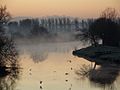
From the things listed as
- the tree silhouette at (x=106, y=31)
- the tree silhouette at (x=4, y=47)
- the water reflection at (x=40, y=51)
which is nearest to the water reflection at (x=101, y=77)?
the tree silhouette at (x=4, y=47)

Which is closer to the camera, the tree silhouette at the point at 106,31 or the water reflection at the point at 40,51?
the water reflection at the point at 40,51

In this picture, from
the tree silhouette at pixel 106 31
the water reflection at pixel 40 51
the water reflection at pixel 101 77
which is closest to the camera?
the water reflection at pixel 101 77

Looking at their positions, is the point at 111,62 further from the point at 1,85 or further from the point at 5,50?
the point at 1,85

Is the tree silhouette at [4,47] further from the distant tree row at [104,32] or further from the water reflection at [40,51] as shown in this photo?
the distant tree row at [104,32]

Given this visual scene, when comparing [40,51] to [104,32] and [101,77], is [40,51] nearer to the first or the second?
[104,32]

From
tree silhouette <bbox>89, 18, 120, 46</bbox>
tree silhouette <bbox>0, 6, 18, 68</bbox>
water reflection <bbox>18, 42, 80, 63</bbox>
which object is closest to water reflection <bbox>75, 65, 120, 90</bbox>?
tree silhouette <bbox>0, 6, 18, 68</bbox>

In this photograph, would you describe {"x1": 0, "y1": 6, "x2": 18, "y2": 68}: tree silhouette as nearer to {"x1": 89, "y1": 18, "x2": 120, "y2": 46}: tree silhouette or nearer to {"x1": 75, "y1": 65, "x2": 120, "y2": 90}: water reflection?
{"x1": 75, "y1": 65, "x2": 120, "y2": 90}: water reflection

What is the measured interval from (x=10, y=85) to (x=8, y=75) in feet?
32.2

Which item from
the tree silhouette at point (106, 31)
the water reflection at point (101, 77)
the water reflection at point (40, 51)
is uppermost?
the water reflection at point (101, 77)

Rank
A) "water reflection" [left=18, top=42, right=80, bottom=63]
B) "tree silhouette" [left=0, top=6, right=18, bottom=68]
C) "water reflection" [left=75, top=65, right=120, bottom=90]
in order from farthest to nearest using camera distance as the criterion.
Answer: "water reflection" [left=18, top=42, right=80, bottom=63] < "tree silhouette" [left=0, top=6, right=18, bottom=68] < "water reflection" [left=75, top=65, right=120, bottom=90]

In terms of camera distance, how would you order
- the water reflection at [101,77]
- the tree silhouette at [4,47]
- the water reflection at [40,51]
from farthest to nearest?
the water reflection at [40,51] → the tree silhouette at [4,47] → the water reflection at [101,77]

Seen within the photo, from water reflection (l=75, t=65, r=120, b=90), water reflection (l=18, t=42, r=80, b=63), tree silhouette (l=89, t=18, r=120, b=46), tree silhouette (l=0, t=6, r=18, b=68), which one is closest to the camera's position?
water reflection (l=75, t=65, r=120, b=90)

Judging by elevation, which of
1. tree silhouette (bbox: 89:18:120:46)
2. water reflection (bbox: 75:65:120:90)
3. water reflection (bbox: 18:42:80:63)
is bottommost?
water reflection (bbox: 18:42:80:63)

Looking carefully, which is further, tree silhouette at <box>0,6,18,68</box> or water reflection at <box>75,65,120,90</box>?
tree silhouette at <box>0,6,18,68</box>
